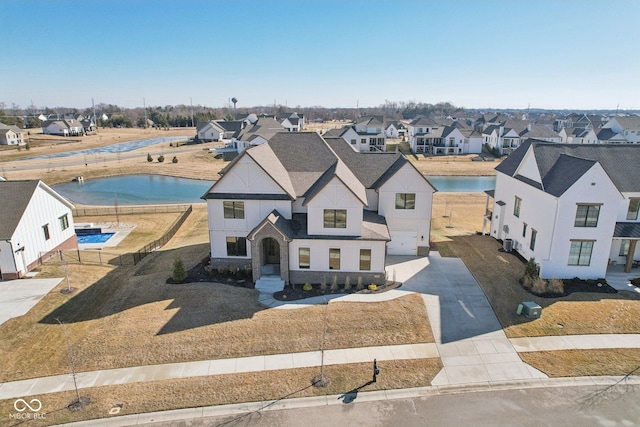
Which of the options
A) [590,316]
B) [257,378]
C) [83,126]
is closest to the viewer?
[257,378]

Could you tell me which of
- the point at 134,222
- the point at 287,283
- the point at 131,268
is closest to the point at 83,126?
the point at 134,222

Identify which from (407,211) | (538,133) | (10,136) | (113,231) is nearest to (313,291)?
(407,211)

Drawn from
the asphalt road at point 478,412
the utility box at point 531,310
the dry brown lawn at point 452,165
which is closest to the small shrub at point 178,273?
the asphalt road at point 478,412

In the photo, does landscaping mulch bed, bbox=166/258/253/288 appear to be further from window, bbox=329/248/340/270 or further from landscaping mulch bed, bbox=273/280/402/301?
window, bbox=329/248/340/270

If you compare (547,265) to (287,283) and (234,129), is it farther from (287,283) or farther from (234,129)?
(234,129)

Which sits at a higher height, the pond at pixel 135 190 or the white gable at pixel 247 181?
the white gable at pixel 247 181

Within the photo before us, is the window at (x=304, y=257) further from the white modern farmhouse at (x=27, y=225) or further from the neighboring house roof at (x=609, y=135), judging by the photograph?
the neighboring house roof at (x=609, y=135)
